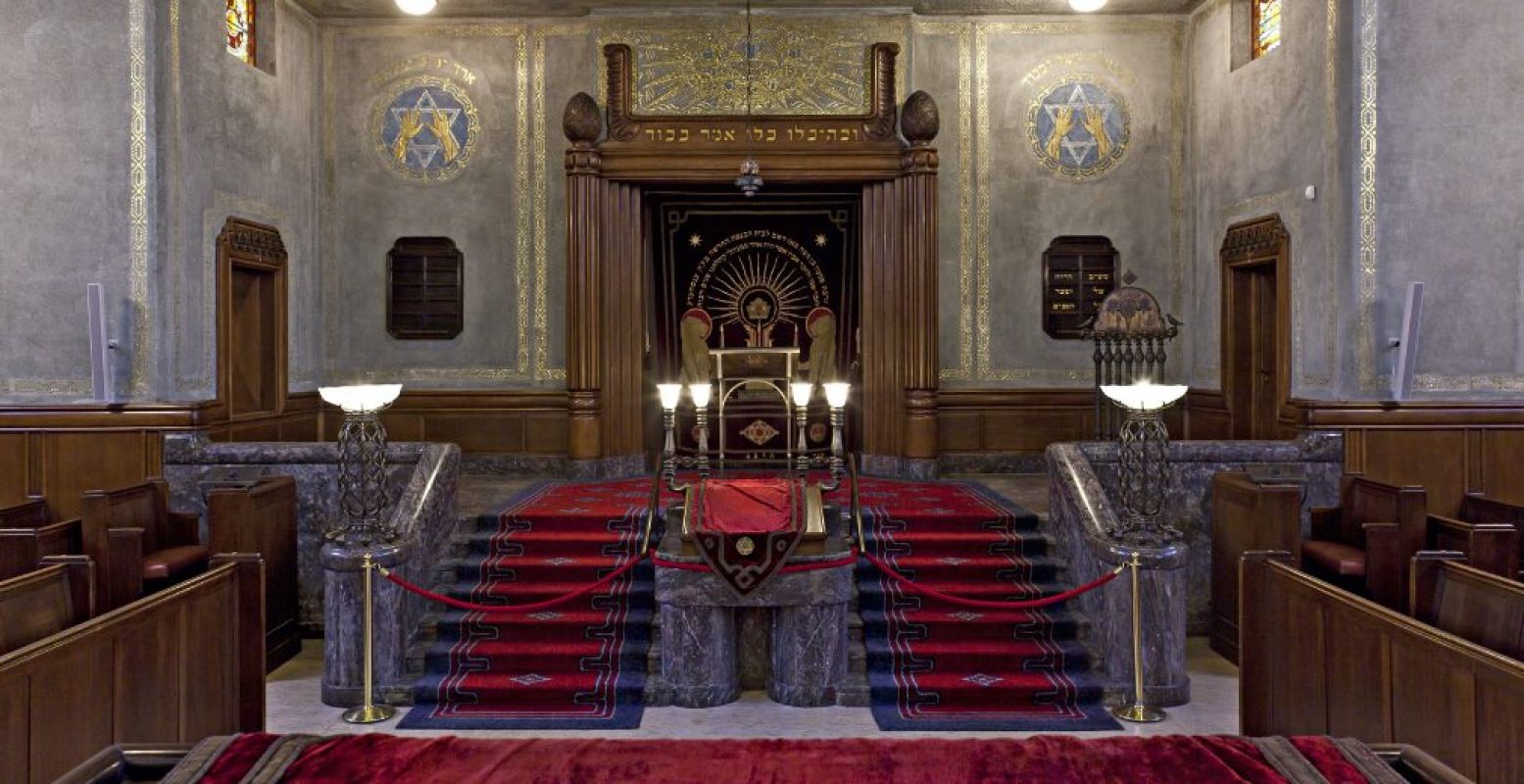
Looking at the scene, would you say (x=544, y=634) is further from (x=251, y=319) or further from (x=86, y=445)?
(x=251, y=319)

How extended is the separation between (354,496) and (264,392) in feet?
8.42

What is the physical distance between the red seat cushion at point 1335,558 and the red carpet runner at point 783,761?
3196 mm

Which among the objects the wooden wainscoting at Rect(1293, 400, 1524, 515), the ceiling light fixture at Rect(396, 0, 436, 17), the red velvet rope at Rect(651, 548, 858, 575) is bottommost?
the red velvet rope at Rect(651, 548, 858, 575)

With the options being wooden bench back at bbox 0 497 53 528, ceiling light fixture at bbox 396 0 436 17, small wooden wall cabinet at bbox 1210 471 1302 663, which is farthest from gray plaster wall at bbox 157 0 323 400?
small wooden wall cabinet at bbox 1210 471 1302 663

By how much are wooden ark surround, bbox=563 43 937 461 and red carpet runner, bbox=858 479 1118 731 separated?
2.30 metres

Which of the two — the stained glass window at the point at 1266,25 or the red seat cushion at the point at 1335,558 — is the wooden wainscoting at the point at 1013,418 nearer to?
the stained glass window at the point at 1266,25

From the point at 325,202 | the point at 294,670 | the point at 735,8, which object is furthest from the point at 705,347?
the point at 294,670

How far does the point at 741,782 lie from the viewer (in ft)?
9.37

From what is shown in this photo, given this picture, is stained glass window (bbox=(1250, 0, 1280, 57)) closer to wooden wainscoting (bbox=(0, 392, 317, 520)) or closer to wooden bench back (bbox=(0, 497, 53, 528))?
wooden wainscoting (bbox=(0, 392, 317, 520))

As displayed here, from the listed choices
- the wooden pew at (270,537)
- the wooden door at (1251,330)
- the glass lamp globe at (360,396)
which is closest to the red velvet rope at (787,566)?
the glass lamp globe at (360,396)

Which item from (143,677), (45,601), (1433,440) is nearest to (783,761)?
(143,677)

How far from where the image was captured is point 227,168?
7.94 meters

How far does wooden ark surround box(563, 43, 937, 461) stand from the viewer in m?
9.27

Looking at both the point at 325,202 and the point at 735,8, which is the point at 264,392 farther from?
the point at 735,8
